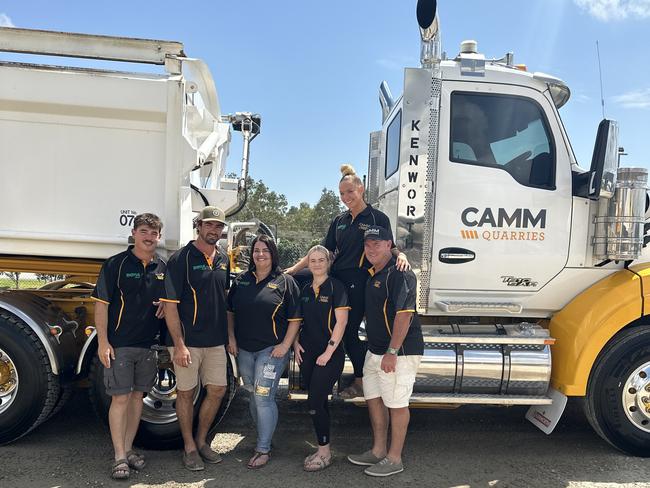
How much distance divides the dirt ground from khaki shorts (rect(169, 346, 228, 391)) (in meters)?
0.62

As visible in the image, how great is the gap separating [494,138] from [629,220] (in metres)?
1.18

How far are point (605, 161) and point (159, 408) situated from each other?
3931 millimetres

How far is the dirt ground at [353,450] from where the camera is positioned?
336cm

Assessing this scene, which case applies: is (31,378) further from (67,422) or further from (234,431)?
(234,431)

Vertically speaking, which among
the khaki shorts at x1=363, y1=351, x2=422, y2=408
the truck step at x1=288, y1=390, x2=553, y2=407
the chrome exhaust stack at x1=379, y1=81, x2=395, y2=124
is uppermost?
the chrome exhaust stack at x1=379, y1=81, x2=395, y2=124

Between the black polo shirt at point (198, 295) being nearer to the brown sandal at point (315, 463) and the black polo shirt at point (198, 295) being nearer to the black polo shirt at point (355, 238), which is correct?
the black polo shirt at point (355, 238)

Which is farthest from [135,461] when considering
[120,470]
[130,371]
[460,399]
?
[460,399]

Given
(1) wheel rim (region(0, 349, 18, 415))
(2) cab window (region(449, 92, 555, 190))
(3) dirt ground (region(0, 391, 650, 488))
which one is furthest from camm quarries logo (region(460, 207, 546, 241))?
→ (1) wheel rim (region(0, 349, 18, 415))

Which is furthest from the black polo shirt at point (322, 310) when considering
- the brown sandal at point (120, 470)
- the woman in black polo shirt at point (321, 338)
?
the brown sandal at point (120, 470)

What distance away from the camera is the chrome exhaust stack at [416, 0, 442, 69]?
355cm

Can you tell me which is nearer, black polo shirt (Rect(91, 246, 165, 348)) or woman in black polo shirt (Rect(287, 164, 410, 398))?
black polo shirt (Rect(91, 246, 165, 348))

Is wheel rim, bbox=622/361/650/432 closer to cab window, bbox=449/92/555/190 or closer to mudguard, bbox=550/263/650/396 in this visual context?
mudguard, bbox=550/263/650/396

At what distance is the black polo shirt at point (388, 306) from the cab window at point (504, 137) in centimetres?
113

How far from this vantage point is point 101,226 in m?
3.67
